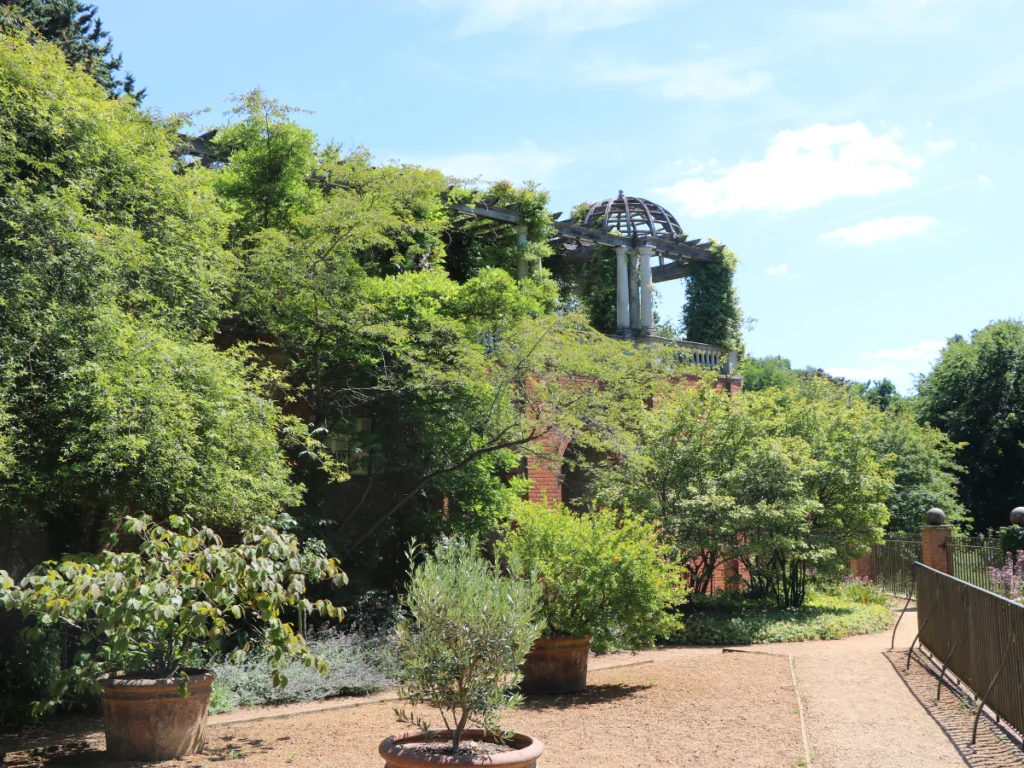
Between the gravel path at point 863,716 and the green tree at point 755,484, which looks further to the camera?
the green tree at point 755,484

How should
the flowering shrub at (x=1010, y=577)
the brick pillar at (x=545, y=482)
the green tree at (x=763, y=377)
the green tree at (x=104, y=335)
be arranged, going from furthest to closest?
the green tree at (x=763, y=377) < the brick pillar at (x=545, y=482) < the flowering shrub at (x=1010, y=577) < the green tree at (x=104, y=335)

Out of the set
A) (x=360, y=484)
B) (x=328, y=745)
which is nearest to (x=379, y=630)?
(x=360, y=484)

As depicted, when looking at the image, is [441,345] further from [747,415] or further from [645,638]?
[747,415]

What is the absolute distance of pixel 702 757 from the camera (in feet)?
22.3

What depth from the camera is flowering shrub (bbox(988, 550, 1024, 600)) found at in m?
14.1

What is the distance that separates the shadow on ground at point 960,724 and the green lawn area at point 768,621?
3105mm

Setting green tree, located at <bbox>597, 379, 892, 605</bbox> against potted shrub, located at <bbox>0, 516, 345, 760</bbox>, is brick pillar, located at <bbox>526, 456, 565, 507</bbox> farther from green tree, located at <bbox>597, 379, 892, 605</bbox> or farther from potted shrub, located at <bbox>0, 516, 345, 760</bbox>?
potted shrub, located at <bbox>0, 516, 345, 760</bbox>

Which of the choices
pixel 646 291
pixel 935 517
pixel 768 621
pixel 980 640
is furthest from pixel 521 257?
pixel 980 640

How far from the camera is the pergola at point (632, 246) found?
74.8 feet

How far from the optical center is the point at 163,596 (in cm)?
632

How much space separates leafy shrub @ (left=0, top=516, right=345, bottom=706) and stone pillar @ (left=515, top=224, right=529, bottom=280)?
1324 cm

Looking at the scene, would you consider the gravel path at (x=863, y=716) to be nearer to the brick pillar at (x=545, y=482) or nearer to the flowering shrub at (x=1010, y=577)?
the flowering shrub at (x=1010, y=577)

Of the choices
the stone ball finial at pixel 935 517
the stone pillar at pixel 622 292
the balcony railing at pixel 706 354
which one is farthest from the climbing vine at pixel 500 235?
the stone ball finial at pixel 935 517

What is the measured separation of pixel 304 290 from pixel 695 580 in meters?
8.97
